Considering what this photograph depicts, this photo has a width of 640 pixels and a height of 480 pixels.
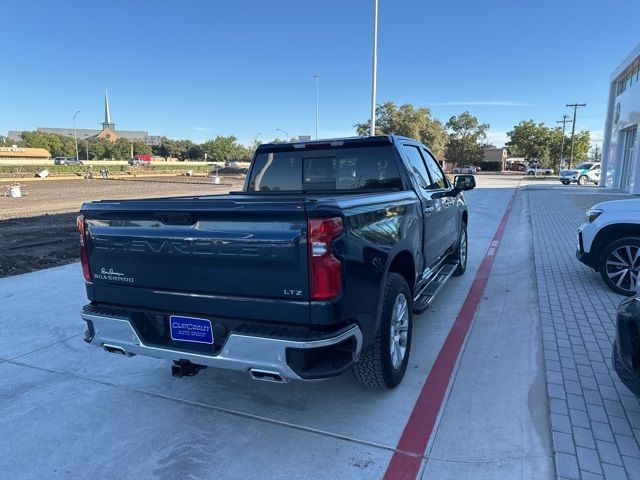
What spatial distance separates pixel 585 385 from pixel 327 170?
290cm

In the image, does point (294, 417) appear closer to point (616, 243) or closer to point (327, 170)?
point (327, 170)

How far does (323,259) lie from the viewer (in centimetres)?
261

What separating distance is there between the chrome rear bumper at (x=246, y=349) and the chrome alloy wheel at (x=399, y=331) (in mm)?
681

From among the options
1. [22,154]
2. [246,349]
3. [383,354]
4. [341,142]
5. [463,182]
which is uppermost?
[22,154]

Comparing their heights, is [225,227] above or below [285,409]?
above

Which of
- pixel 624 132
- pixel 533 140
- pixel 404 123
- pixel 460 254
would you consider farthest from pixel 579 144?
pixel 460 254

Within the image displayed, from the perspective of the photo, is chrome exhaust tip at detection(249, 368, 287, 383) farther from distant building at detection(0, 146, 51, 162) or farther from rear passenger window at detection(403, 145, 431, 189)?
distant building at detection(0, 146, 51, 162)

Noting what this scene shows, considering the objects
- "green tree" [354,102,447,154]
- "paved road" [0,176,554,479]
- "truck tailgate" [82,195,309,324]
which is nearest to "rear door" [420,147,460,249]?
"paved road" [0,176,554,479]

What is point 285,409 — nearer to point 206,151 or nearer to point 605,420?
point 605,420

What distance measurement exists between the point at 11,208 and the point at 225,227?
19454mm

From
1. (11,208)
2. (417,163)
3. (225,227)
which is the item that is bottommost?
(11,208)

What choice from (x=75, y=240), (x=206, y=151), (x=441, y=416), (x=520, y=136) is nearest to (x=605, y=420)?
(x=441, y=416)

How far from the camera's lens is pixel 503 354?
429 cm

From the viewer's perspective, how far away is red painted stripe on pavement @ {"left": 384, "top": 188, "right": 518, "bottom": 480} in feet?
9.13
